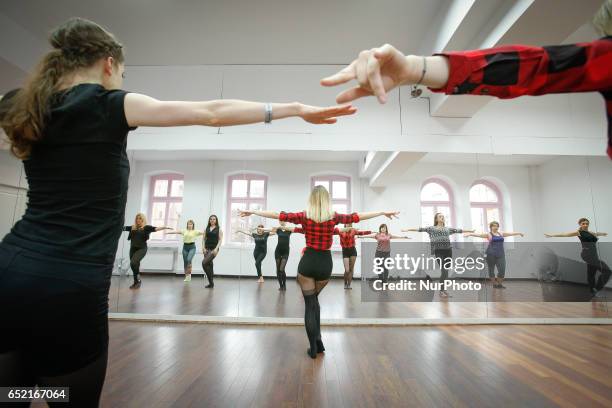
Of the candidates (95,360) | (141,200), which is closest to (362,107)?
(141,200)

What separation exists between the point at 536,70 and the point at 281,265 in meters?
4.36

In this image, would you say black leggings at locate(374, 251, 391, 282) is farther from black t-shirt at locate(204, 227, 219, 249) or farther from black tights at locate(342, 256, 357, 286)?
black t-shirt at locate(204, 227, 219, 249)

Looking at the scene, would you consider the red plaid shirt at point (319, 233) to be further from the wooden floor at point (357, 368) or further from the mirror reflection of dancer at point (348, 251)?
the mirror reflection of dancer at point (348, 251)

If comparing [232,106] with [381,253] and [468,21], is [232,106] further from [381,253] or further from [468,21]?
[381,253]

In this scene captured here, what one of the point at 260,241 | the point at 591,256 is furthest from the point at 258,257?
the point at 591,256

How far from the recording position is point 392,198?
4926 millimetres

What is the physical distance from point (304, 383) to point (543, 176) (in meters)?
5.24

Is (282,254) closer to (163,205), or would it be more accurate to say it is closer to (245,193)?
(245,193)

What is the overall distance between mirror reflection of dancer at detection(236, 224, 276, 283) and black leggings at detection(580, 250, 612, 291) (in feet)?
17.5

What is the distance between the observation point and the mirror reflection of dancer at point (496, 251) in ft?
15.4

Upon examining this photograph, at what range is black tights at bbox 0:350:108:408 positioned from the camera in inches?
27.2

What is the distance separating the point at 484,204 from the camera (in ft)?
16.0

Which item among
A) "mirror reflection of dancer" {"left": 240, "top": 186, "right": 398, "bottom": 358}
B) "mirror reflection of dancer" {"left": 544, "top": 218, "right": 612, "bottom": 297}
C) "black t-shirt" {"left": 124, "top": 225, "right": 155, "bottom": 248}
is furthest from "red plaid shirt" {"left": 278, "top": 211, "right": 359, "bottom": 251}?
"mirror reflection of dancer" {"left": 544, "top": 218, "right": 612, "bottom": 297}

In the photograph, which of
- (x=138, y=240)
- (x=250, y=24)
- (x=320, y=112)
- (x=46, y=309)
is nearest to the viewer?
(x=46, y=309)
